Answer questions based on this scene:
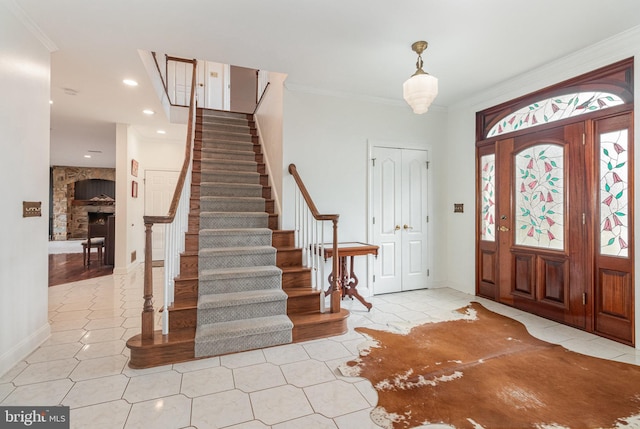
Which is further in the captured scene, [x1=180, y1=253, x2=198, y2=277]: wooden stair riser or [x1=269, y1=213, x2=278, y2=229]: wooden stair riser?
[x1=269, y1=213, x2=278, y2=229]: wooden stair riser

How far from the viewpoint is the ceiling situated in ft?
7.75

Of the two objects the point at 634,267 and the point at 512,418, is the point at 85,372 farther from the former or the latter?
the point at 634,267

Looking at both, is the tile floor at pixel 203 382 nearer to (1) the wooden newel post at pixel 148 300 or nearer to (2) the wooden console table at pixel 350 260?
(1) the wooden newel post at pixel 148 300

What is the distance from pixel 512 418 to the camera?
175cm

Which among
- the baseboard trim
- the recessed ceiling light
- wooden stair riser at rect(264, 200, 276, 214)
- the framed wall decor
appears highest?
the recessed ceiling light

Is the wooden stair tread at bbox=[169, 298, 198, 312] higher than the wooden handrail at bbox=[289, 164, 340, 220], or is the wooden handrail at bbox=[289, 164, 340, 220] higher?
the wooden handrail at bbox=[289, 164, 340, 220]

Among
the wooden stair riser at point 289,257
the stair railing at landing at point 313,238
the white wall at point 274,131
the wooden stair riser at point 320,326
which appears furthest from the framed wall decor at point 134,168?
the wooden stair riser at point 320,326

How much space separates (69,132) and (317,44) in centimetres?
600

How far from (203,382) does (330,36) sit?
3.01 m

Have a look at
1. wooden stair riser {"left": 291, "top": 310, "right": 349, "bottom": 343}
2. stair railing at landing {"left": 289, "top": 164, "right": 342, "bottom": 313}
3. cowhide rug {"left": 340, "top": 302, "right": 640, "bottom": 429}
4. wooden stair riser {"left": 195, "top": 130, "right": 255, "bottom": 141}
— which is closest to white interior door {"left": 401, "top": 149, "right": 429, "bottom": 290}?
stair railing at landing {"left": 289, "top": 164, "right": 342, "bottom": 313}

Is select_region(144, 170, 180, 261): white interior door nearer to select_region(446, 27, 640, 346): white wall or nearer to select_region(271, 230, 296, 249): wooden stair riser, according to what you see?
select_region(271, 230, 296, 249): wooden stair riser

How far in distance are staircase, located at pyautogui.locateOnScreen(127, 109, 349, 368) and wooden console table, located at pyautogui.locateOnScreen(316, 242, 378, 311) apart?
45 centimetres

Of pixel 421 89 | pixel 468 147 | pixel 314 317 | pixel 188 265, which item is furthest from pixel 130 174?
pixel 468 147

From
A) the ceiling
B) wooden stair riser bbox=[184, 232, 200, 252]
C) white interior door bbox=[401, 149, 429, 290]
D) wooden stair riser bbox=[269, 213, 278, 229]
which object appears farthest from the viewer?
white interior door bbox=[401, 149, 429, 290]
